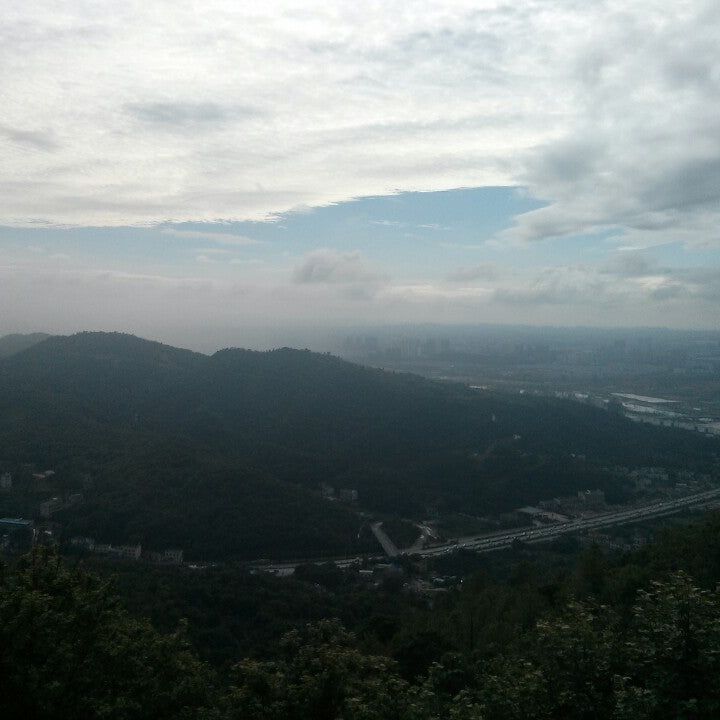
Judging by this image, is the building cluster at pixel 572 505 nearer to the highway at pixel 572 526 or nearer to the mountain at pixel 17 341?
the highway at pixel 572 526

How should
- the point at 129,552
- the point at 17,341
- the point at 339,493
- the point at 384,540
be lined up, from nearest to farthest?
1. the point at 129,552
2. the point at 384,540
3. the point at 339,493
4. the point at 17,341

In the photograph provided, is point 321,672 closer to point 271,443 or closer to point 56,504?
point 56,504


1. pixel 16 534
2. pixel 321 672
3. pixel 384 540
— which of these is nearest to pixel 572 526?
pixel 384 540

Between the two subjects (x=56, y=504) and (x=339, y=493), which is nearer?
(x=56, y=504)

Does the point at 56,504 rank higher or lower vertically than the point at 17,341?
lower

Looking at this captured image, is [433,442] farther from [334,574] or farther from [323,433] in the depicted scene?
[334,574]

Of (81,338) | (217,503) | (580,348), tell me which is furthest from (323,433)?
(580,348)
